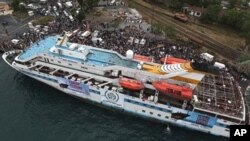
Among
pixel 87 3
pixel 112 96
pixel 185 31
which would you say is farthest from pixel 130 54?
pixel 87 3

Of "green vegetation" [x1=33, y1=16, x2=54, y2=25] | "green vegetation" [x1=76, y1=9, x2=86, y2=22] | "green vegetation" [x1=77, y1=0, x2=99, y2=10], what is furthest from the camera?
"green vegetation" [x1=77, y1=0, x2=99, y2=10]

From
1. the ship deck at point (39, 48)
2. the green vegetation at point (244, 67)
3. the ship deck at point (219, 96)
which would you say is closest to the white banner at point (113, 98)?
the ship deck at point (219, 96)

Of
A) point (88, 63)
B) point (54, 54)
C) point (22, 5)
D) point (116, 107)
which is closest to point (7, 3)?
point (22, 5)

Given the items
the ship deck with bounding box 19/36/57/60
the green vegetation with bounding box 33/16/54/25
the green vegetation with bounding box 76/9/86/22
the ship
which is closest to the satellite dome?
the ship

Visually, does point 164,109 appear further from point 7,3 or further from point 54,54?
point 7,3

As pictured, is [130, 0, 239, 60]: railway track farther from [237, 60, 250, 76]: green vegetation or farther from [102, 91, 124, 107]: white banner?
[102, 91, 124, 107]: white banner
